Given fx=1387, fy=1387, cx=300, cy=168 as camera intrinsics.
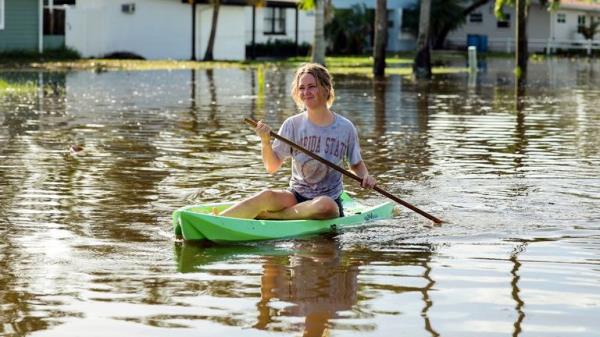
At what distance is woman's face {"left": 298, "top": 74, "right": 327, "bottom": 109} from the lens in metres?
10.2

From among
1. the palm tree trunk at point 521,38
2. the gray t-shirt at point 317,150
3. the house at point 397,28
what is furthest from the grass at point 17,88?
the house at point 397,28

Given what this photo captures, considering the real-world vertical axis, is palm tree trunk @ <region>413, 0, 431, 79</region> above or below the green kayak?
above

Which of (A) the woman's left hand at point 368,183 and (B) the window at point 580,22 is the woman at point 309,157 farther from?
(B) the window at point 580,22

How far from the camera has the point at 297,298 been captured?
25.9 ft

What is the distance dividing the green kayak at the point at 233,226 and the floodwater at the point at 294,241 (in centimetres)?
11

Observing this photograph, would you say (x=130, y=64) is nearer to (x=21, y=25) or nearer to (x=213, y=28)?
(x=21, y=25)

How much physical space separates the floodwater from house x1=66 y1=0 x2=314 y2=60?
29260mm

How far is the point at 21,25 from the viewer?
158 feet

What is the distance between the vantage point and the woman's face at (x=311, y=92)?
10156 millimetres

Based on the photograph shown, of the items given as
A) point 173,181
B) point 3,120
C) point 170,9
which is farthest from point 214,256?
point 170,9

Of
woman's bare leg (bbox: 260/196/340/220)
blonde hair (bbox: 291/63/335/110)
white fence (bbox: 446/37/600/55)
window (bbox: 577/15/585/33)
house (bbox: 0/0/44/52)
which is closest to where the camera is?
blonde hair (bbox: 291/63/335/110)

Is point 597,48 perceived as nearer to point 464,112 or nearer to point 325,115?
point 464,112

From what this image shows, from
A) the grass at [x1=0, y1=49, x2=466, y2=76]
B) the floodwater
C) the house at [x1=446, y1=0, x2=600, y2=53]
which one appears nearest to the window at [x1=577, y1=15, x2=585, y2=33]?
the house at [x1=446, y1=0, x2=600, y2=53]

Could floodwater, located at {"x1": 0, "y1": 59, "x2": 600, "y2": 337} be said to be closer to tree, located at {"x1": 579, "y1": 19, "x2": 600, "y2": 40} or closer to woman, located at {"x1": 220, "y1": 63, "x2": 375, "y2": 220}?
woman, located at {"x1": 220, "y1": 63, "x2": 375, "y2": 220}
